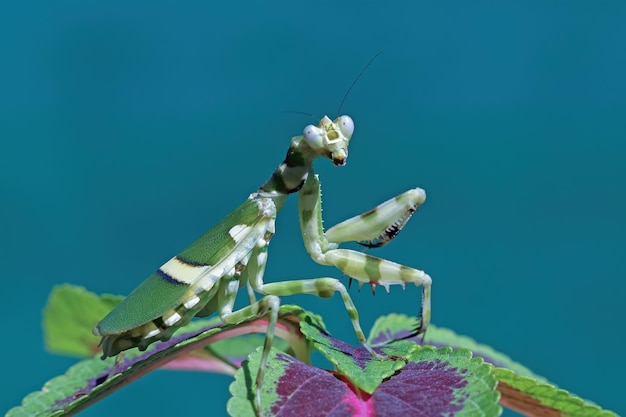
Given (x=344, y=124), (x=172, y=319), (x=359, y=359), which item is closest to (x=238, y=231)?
(x=172, y=319)

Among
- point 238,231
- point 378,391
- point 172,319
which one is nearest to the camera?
point 378,391

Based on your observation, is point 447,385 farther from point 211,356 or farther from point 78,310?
point 78,310

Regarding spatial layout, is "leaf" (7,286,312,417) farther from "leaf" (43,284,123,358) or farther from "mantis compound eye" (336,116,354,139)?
"mantis compound eye" (336,116,354,139)

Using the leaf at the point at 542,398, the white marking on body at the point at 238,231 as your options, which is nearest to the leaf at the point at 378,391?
the leaf at the point at 542,398

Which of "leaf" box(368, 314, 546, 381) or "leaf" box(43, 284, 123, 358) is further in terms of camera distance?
"leaf" box(43, 284, 123, 358)

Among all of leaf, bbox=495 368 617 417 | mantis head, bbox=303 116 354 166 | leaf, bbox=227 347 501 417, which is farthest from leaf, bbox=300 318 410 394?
mantis head, bbox=303 116 354 166

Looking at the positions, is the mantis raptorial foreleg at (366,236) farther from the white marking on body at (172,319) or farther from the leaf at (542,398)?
the white marking on body at (172,319)

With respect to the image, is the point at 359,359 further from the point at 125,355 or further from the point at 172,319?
the point at 125,355
